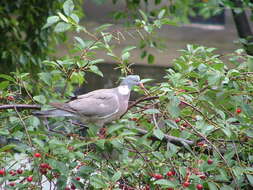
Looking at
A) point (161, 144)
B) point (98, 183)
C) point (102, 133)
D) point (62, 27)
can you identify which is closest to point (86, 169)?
point (98, 183)

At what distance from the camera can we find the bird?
78.7 inches

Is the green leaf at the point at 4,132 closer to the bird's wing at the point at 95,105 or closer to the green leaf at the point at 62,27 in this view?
the bird's wing at the point at 95,105

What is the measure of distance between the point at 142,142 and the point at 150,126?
10cm

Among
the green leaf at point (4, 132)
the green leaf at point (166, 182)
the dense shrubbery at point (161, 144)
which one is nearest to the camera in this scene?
the green leaf at point (166, 182)

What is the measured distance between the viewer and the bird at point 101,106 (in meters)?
2.00

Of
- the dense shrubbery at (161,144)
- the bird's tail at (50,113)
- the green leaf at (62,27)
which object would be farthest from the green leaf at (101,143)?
the green leaf at (62,27)

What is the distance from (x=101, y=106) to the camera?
207 cm

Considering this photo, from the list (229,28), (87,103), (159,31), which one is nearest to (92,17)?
(159,31)

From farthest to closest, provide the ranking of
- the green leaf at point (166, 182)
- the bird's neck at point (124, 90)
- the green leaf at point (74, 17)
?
the bird's neck at point (124, 90)
the green leaf at point (74, 17)
the green leaf at point (166, 182)

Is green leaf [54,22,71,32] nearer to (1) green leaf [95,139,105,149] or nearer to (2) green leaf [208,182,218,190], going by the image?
(1) green leaf [95,139,105,149]

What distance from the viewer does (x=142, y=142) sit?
1671mm

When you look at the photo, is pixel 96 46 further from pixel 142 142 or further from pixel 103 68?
pixel 103 68

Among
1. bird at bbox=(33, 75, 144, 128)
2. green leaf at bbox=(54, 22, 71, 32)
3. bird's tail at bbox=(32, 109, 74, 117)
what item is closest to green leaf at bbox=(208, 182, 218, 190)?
bird at bbox=(33, 75, 144, 128)

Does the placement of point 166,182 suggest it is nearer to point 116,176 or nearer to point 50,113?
point 116,176
